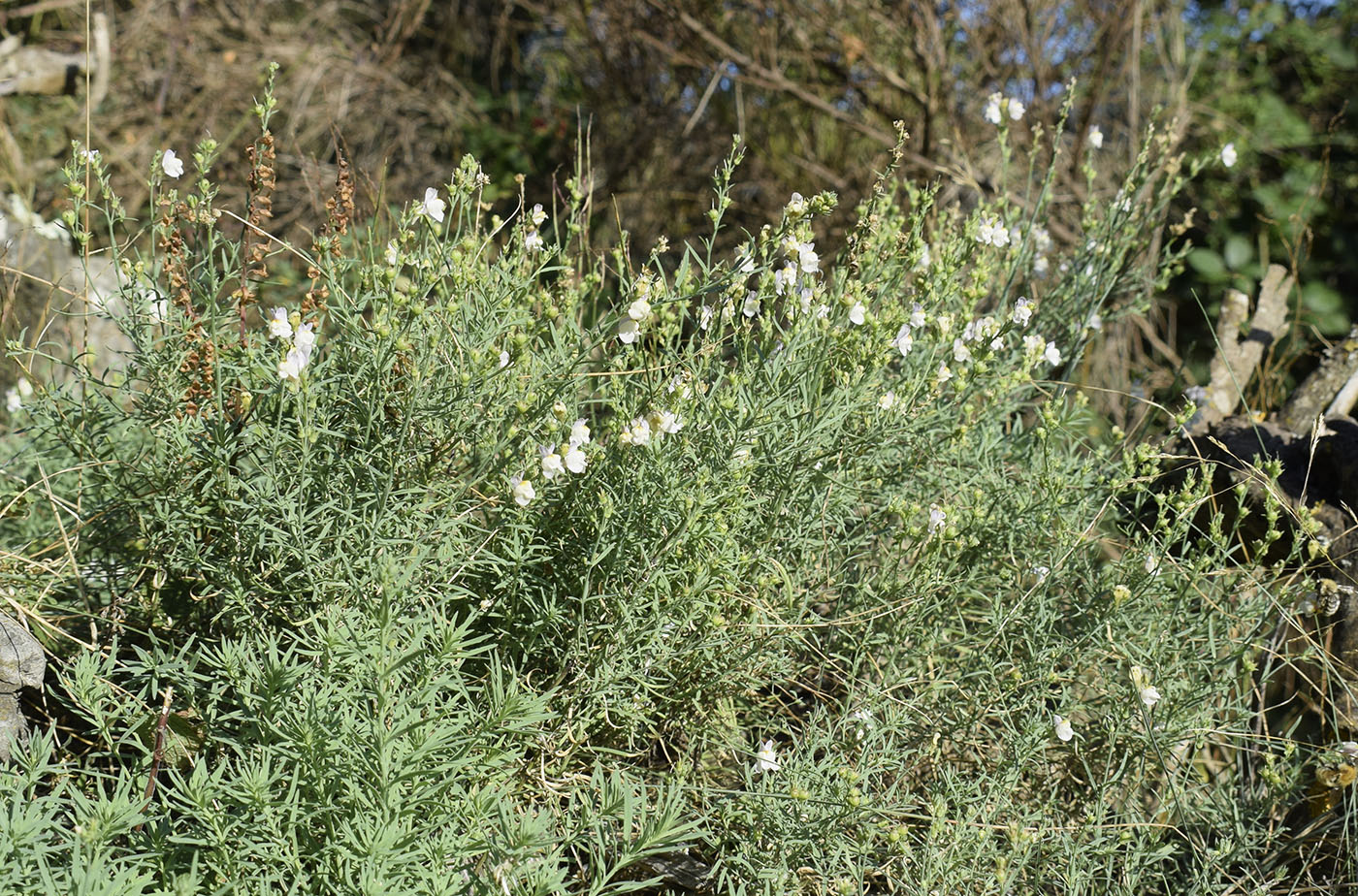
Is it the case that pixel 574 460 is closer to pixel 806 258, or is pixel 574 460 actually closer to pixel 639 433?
pixel 639 433

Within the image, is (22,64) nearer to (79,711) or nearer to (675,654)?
(79,711)

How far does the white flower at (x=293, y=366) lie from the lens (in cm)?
159

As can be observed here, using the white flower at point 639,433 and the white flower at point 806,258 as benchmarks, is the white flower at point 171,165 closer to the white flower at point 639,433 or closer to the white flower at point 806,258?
the white flower at point 639,433

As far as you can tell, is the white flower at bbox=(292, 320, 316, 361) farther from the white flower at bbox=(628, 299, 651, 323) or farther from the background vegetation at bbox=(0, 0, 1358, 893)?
the white flower at bbox=(628, 299, 651, 323)

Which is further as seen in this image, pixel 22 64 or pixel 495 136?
pixel 495 136

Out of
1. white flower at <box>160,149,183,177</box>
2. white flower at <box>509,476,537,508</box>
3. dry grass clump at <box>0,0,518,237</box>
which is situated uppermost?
white flower at <box>160,149,183,177</box>

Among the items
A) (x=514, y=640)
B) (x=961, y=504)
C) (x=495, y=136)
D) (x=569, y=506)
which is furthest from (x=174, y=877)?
(x=495, y=136)

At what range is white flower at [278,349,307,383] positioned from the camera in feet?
5.21

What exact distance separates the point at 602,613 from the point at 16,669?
101 cm

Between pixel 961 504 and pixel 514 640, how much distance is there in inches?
38.4

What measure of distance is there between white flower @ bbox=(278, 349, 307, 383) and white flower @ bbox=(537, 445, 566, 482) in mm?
389

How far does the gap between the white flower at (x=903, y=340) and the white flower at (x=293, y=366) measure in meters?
1.12

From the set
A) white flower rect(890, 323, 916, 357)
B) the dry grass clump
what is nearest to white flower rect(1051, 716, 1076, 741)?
white flower rect(890, 323, 916, 357)

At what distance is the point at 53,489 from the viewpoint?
2.53 meters
